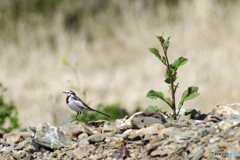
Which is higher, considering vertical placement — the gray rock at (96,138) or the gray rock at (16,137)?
the gray rock at (16,137)

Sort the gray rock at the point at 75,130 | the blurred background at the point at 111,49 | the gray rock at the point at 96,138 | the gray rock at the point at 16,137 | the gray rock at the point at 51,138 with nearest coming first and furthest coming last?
the gray rock at the point at 96,138 < the gray rock at the point at 51,138 < the gray rock at the point at 75,130 < the gray rock at the point at 16,137 < the blurred background at the point at 111,49

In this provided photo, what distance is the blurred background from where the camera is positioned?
45.4ft

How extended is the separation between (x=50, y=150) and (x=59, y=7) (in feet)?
48.3

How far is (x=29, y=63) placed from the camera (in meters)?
17.0

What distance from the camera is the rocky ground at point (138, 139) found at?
457 cm

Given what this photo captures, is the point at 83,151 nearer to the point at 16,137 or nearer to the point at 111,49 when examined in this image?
the point at 16,137

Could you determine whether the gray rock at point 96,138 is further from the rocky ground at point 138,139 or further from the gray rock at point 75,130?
the gray rock at point 75,130

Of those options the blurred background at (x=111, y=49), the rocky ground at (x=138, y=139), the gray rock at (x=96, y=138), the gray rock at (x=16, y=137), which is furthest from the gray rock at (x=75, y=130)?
the blurred background at (x=111, y=49)

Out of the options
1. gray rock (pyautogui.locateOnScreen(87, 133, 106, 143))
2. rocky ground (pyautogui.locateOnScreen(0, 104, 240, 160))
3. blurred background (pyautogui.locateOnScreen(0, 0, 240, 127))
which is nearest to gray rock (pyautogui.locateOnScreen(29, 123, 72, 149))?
rocky ground (pyautogui.locateOnScreen(0, 104, 240, 160))

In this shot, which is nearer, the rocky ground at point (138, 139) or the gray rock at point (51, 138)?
the rocky ground at point (138, 139)

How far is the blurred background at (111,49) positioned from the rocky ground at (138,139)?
19.3 feet

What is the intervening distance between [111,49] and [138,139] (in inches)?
504

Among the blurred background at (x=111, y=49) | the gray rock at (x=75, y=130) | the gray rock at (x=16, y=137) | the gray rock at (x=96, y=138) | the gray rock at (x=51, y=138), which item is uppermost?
the blurred background at (x=111, y=49)

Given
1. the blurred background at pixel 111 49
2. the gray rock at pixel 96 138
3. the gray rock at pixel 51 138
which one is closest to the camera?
the gray rock at pixel 96 138
